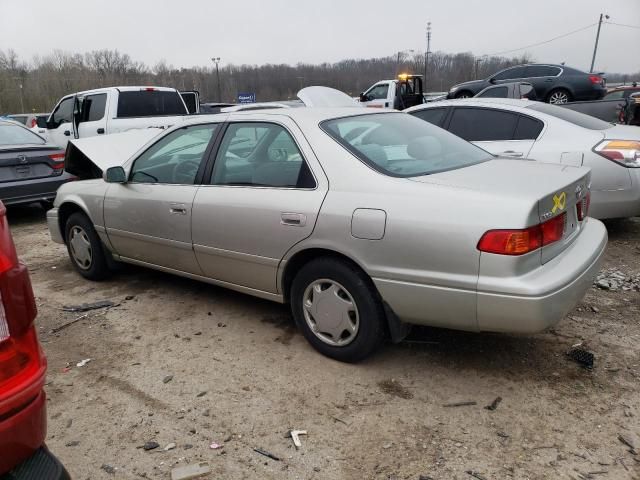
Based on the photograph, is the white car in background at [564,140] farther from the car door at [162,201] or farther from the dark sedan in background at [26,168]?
the dark sedan in background at [26,168]

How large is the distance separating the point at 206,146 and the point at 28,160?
4835 millimetres

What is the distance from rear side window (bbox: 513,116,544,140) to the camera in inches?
209

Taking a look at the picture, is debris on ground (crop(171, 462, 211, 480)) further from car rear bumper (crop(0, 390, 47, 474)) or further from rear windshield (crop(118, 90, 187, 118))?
rear windshield (crop(118, 90, 187, 118))

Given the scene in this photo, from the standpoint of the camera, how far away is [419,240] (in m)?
2.62

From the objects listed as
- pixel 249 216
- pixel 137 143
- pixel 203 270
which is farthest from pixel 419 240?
pixel 137 143

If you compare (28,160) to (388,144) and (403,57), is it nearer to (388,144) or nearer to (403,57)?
(388,144)

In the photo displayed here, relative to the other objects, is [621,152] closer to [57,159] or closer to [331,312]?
[331,312]

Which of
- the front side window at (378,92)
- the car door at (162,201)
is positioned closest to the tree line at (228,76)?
the front side window at (378,92)

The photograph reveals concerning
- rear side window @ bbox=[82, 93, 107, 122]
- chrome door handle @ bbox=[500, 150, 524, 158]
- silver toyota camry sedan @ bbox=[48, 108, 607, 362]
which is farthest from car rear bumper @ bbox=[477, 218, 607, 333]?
rear side window @ bbox=[82, 93, 107, 122]

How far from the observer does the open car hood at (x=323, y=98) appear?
6.48m

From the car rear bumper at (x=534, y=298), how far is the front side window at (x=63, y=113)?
414 inches

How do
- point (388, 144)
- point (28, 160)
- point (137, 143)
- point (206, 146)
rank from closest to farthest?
point (388, 144) → point (206, 146) → point (137, 143) → point (28, 160)

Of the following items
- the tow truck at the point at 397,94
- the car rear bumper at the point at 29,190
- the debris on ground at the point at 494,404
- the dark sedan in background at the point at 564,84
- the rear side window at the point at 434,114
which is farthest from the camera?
the tow truck at the point at 397,94

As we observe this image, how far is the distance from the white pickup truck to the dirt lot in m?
6.59
